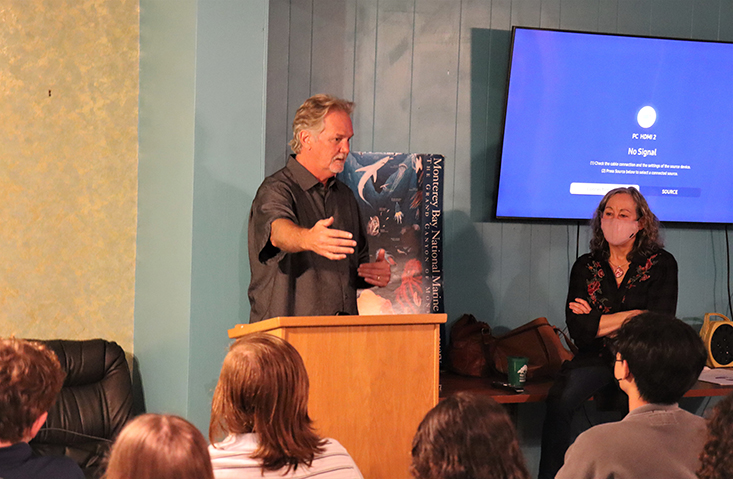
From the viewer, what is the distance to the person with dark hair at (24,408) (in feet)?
5.17

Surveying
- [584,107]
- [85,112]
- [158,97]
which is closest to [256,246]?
[158,97]

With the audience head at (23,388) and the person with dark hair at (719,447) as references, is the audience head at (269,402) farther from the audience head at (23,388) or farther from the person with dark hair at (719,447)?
the person with dark hair at (719,447)

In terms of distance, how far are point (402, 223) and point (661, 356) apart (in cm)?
194

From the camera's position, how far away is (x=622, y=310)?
3.46m

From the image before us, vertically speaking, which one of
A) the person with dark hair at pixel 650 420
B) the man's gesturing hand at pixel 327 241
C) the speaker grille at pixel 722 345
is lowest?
the speaker grille at pixel 722 345

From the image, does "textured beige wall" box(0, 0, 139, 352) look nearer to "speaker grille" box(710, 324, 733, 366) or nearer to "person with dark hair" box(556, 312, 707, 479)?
"person with dark hair" box(556, 312, 707, 479)

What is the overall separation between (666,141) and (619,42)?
607mm

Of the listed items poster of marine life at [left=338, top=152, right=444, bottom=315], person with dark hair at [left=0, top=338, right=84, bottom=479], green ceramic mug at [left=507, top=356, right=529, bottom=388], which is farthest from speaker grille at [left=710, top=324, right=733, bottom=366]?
person with dark hair at [left=0, top=338, right=84, bottom=479]

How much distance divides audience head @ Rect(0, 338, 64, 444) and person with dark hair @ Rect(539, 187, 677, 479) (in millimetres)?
2350

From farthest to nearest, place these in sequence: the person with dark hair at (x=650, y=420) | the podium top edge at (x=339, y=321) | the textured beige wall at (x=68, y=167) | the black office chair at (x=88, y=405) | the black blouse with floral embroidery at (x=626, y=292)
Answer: the black blouse with floral embroidery at (x=626, y=292) < the textured beige wall at (x=68, y=167) < the black office chair at (x=88, y=405) < the podium top edge at (x=339, y=321) < the person with dark hair at (x=650, y=420)

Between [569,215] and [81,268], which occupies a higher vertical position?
[569,215]

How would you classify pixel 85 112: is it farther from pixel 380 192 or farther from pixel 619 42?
pixel 619 42

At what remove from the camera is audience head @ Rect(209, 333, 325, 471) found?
1.57m

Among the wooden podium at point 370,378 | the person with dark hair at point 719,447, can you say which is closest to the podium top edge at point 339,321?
the wooden podium at point 370,378
